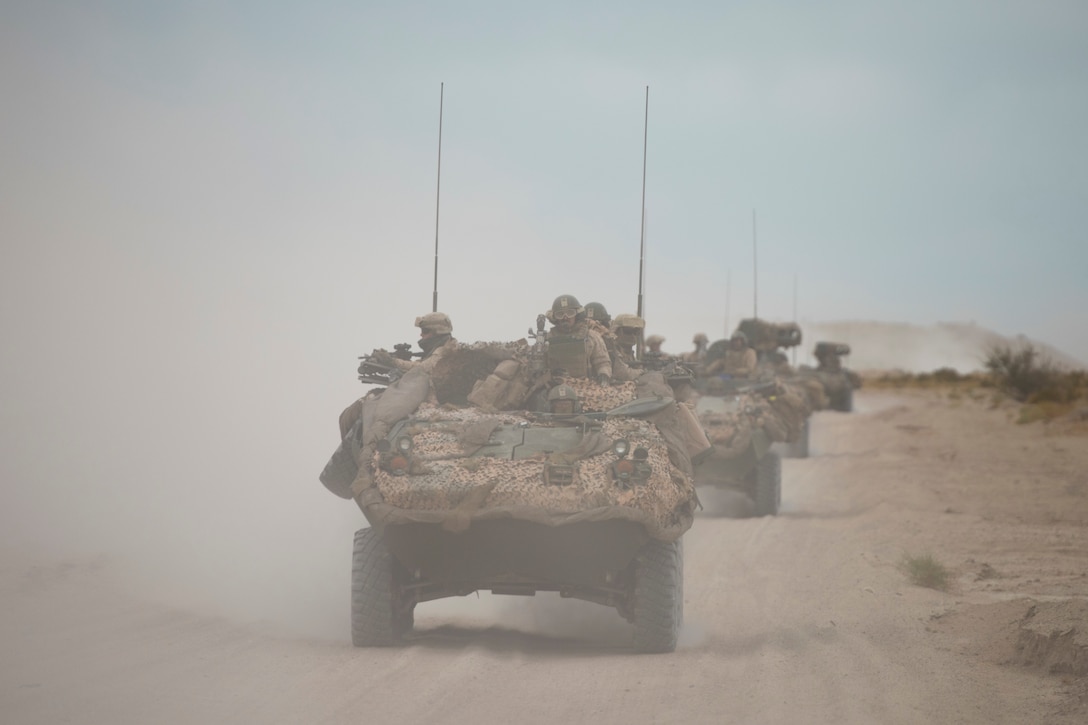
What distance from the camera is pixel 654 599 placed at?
849 cm

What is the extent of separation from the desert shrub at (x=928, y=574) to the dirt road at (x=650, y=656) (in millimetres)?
171

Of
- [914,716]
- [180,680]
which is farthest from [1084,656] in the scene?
[180,680]

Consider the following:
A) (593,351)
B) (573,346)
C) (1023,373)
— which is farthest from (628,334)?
(1023,373)

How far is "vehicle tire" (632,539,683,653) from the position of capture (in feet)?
27.8

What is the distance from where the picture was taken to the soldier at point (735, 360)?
810 inches

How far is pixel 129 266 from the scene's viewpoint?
21.7 meters

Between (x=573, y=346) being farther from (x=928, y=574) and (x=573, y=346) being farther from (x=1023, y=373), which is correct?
(x=1023, y=373)

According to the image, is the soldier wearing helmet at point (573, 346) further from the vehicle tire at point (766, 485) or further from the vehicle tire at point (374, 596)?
the vehicle tire at point (766, 485)

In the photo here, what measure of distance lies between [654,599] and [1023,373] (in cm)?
4021

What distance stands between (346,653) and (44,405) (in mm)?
11203

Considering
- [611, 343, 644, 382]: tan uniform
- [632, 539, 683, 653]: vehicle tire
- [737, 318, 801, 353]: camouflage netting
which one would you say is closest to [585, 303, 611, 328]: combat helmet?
[611, 343, 644, 382]: tan uniform

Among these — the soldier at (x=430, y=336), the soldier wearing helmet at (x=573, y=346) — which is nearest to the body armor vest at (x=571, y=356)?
the soldier wearing helmet at (x=573, y=346)

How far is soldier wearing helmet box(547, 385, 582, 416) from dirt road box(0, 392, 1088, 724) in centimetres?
157

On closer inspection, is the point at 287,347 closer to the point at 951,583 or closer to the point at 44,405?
the point at 44,405
